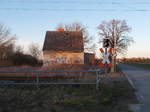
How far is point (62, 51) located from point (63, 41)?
2.59 m

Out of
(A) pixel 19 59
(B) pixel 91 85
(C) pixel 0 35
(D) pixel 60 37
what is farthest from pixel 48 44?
(B) pixel 91 85

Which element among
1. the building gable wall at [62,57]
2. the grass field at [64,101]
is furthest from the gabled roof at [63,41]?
the grass field at [64,101]

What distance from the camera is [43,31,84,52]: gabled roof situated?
34500mm

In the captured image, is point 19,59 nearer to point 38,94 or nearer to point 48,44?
point 48,44

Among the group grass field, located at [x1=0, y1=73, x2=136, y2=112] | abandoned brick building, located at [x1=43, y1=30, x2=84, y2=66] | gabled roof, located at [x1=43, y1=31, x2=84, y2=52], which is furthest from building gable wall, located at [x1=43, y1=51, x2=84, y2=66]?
grass field, located at [x1=0, y1=73, x2=136, y2=112]

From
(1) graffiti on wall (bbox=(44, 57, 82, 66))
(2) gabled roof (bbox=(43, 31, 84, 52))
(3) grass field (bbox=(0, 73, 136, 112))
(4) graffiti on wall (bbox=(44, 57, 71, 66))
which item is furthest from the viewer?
(2) gabled roof (bbox=(43, 31, 84, 52))

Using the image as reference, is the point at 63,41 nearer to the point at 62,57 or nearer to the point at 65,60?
the point at 62,57

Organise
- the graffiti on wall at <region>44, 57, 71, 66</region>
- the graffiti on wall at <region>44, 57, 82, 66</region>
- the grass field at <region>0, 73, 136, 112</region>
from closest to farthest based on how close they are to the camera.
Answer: the grass field at <region>0, 73, 136, 112</region>
the graffiti on wall at <region>44, 57, 71, 66</region>
the graffiti on wall at <region>44, 57, 82, 66</region>

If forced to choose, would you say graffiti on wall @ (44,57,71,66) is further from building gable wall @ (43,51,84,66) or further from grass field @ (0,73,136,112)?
grass field @ (0,73,136,112)

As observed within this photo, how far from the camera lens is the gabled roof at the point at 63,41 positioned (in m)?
34.5

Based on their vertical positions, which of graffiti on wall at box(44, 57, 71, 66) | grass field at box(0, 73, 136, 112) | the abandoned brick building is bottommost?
grass field at box(0, 73, 136, 112)

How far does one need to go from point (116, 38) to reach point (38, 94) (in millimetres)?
30042

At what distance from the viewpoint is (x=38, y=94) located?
869 cm

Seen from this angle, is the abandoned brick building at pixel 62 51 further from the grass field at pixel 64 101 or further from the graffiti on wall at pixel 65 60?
the grass field at pixel 64 101
